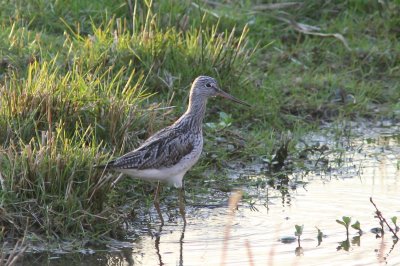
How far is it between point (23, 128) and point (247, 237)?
78.7 inches

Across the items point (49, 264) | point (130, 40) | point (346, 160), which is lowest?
point (49, 264)

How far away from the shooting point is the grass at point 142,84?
7.60 meters

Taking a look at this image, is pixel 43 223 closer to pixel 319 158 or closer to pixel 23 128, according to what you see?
pixel 23 128

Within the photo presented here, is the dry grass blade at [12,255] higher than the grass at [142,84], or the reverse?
the grass at [142,84]

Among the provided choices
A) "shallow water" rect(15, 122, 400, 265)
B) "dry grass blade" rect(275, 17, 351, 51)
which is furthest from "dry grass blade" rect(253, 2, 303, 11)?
"shallow water" rect(15, 122, 400, 265)

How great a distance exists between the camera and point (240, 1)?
12703mm

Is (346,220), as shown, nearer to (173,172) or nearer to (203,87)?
(173,172)

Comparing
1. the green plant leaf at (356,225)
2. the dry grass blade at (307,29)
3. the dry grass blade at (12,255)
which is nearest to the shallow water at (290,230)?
the green plant leaf at (356,225)

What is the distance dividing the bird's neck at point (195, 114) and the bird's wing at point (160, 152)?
0.65 ft

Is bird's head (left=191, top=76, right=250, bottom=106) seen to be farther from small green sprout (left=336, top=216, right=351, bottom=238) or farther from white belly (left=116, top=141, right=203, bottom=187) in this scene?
small green sprout (left=336, top=216, right=351, bottom=238)

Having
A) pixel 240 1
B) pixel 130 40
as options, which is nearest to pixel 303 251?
pixel 130 40

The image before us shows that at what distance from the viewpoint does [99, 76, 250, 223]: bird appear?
7922 millimetres

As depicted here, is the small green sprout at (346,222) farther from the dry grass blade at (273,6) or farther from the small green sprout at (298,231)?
the dry grass blade at (273,6)

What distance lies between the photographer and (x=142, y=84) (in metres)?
9.98
